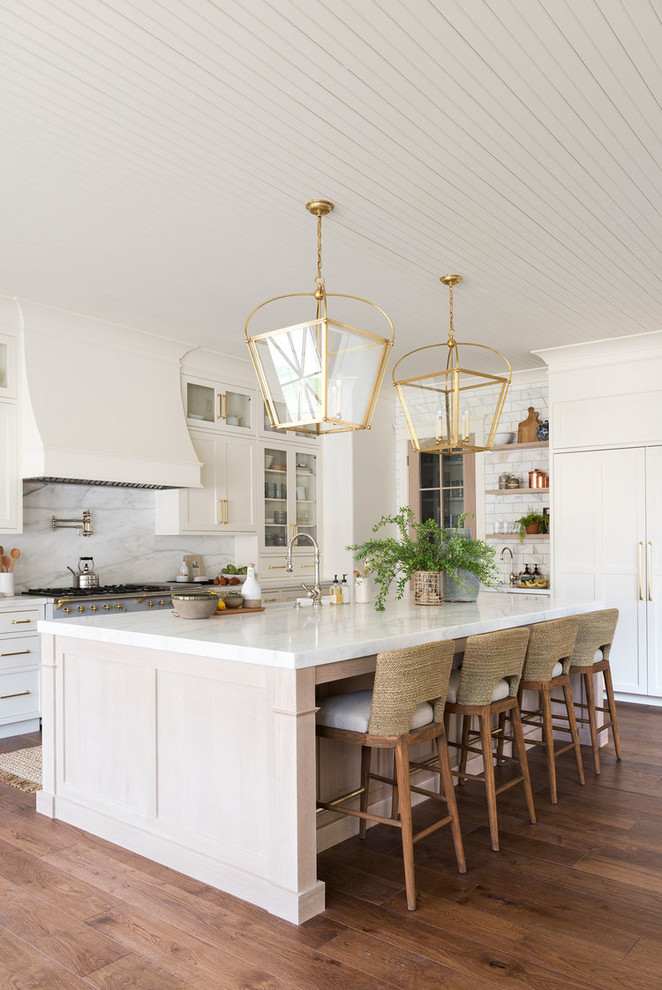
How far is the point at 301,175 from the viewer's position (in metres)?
3.20

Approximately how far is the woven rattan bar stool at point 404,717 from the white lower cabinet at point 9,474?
2969 millimetres

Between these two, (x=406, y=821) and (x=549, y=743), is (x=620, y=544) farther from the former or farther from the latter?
(x=406, y=821)

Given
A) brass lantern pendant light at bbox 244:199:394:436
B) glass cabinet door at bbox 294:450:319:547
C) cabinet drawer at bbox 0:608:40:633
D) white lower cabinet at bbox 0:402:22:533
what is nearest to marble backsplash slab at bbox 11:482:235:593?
white lower cabinet at bbox 0:402:22:533

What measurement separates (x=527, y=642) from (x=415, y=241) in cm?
207

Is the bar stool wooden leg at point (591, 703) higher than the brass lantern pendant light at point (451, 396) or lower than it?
lower

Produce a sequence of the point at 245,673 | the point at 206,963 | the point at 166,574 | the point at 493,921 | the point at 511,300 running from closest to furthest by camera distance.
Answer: the point at 206,963 < the point at 493,921 < the point at 245,673 < the point at 511,300 < the point at 166,574

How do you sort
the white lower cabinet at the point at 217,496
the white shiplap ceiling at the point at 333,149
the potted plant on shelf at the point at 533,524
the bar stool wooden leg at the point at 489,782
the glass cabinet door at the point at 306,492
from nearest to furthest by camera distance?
the white shiplap ceiling at the point at 333,149, the bar stool wooden leg at the point at 489,782, the white lower cabinet at the point at 217,496, the potted plant on shelf at the point at 533,524, the glass cabinet door at the point at 306,492

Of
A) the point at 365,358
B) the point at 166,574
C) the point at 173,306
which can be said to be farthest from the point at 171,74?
the point at 166,574

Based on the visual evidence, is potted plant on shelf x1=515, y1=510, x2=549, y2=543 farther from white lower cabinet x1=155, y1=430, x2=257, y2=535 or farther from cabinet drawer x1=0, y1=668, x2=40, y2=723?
cabinet drawer x1=0, y1=668, x2=40, y2=723

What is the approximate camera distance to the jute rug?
3845 mm

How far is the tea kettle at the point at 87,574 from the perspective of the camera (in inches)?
217

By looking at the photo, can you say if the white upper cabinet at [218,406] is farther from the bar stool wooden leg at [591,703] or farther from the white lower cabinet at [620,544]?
the bar stool wooden leg at [591,703]

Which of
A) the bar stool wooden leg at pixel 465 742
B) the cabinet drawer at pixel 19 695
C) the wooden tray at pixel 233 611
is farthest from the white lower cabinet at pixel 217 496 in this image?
the bar stool wooden leg at pixel 465 742

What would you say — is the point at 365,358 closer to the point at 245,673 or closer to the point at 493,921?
the point at 245,673
